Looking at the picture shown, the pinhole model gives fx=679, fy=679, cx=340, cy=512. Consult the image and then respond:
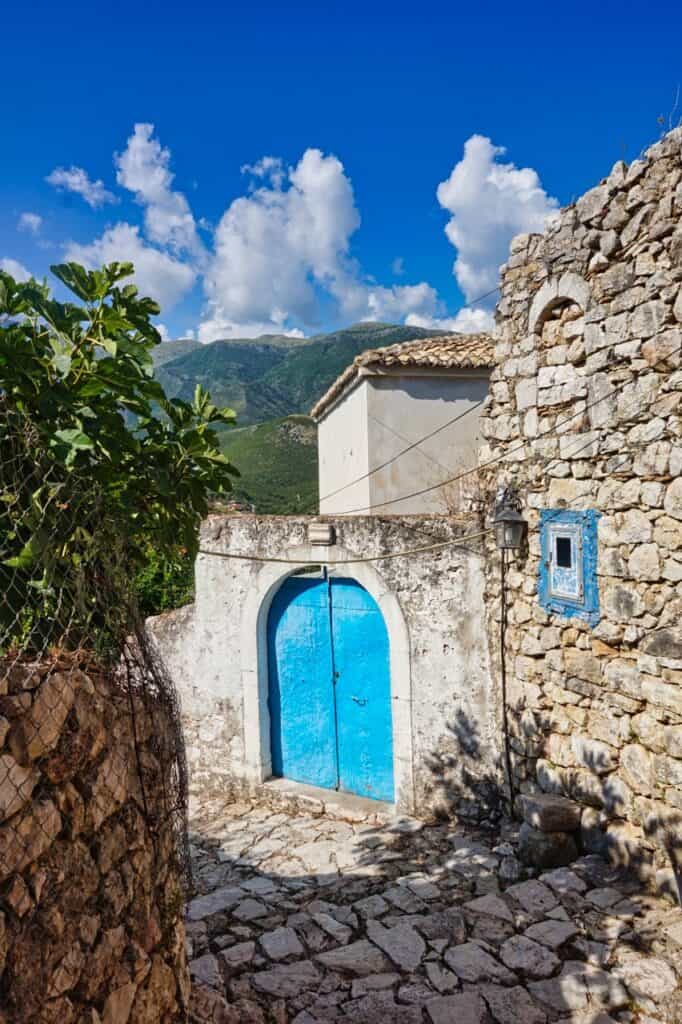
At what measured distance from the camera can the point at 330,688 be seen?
8.18m

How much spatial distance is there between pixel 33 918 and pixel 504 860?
4808 mm

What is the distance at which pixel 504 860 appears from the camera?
6.03 m

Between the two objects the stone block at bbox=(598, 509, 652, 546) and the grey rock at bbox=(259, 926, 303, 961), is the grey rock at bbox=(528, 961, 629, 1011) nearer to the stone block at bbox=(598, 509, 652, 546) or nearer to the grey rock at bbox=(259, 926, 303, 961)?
the grey rock at bbox=(259, 926, 303, 961)

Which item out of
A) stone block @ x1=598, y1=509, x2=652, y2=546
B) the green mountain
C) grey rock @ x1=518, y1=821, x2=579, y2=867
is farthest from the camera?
the green mountain

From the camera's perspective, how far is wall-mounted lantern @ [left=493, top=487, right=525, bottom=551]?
6457 mm

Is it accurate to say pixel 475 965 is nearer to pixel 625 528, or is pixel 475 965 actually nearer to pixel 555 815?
pixel 555 815

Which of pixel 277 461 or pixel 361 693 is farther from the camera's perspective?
pixel 277 461

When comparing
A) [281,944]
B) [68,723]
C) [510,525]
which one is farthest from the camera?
[510,525]

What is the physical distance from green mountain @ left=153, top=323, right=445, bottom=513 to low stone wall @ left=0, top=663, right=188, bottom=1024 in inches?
59.4

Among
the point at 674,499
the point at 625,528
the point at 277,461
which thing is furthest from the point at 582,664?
the point at 277,461

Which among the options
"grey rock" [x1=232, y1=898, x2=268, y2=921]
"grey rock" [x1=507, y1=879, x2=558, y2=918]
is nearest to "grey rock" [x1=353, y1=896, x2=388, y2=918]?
"grey rock" [x1=232, y1=898, x2=268, y2=921]

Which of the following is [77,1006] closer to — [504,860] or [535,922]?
[535,922]

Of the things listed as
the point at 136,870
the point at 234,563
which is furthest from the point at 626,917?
the point at 234,563

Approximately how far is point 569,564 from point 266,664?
4164 mm
